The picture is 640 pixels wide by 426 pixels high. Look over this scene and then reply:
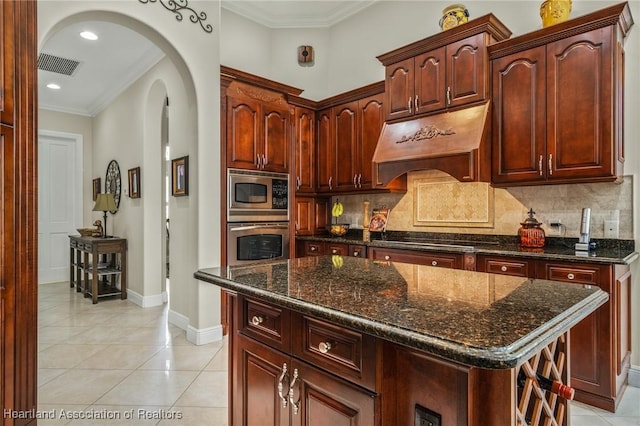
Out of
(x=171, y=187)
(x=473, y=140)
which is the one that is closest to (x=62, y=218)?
(x=171, y=187)

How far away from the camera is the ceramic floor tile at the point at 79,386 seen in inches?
94.5

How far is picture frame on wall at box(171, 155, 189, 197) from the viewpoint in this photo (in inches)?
138

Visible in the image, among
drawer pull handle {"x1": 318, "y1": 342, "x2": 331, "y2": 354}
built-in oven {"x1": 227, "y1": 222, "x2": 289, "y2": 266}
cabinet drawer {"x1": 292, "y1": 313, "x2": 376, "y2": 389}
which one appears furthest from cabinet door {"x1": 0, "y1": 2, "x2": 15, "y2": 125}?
built-in oven {"x1": 227, "y1": 222, "x2": 289, "y2": 266}

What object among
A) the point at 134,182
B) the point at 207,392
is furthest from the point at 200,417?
the point at 134,182

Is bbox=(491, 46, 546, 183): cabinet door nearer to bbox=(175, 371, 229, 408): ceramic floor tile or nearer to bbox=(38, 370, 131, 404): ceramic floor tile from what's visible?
bbox=(175, 371, 229, 408): ceramic floor tile

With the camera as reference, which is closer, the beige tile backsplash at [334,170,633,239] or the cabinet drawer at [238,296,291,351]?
the cabinet drawer at [238,296,291,351]

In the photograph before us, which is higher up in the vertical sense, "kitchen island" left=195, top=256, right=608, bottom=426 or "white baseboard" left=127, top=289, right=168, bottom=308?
"kitchen island" left=195, top=256, right=608, bottom=426

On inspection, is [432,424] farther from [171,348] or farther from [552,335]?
[171,348]

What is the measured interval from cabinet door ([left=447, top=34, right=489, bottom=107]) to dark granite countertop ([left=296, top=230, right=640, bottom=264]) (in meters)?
1.25

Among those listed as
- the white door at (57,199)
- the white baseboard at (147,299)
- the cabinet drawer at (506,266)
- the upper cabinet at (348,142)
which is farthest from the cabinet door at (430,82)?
the white door at (57,199)

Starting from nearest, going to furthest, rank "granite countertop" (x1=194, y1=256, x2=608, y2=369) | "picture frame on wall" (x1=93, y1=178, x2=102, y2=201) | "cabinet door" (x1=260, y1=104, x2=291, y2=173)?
"granite countertop" (x1=194, y1=256, x2=608, y2=369), "cabinet door" (x1=260, y1=104, x2=291, y2=173), "picture frame on wall" (x1=93, y1=178, x2=102, y2=201)

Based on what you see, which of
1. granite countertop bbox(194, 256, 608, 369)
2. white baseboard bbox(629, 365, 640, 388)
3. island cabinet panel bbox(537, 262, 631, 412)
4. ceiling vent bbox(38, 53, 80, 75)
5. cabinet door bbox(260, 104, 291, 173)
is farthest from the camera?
ceiling vent bbox(38, 53, 80, 75)

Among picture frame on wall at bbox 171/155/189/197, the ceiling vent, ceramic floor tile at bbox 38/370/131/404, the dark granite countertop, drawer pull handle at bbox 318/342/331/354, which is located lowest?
ceramic floor tile at bbox 38/370/131/404

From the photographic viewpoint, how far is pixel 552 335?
0.85 metres
